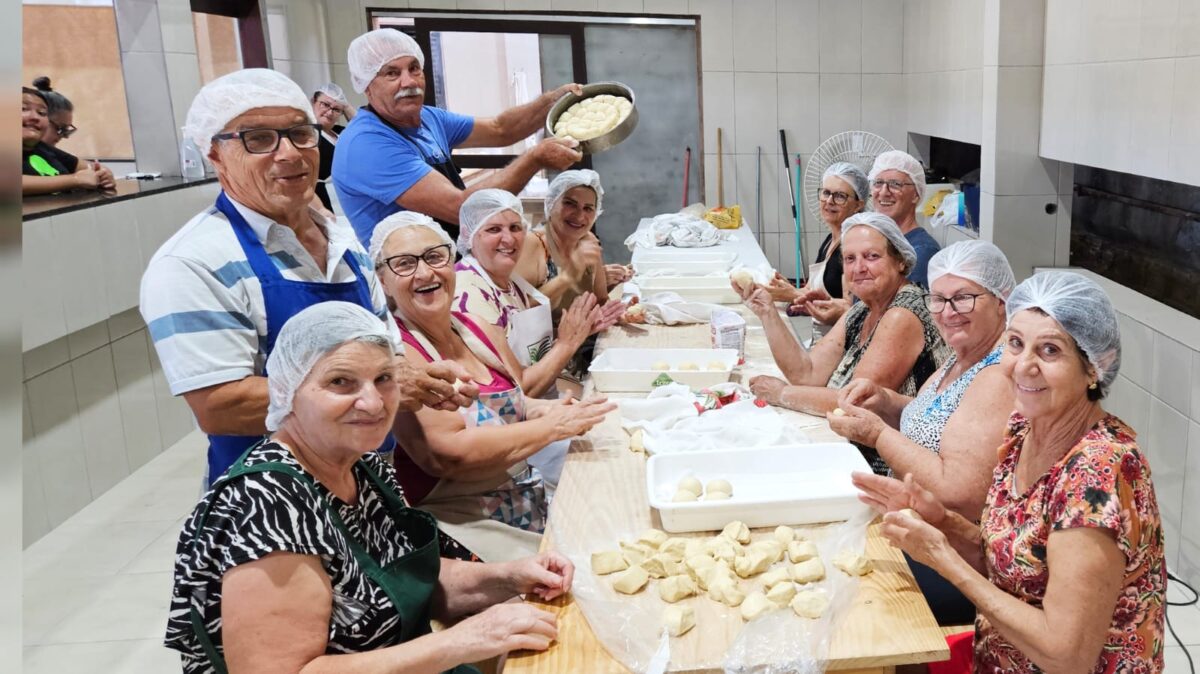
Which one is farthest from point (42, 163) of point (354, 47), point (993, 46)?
point (993, 46)

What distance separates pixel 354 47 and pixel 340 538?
2101 mm

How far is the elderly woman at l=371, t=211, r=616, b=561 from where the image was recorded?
2.31m

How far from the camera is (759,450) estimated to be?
6.95 ft

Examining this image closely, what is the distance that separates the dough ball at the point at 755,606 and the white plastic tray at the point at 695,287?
238 centimetres

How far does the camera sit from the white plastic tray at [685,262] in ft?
14.7

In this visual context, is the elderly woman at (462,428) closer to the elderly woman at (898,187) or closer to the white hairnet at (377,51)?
the white hairnet at (377,51)

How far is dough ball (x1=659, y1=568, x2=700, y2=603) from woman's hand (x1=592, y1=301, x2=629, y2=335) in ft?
5.56

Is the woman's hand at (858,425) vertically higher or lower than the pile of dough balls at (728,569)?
higher

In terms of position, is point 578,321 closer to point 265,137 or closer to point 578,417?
point 578,417

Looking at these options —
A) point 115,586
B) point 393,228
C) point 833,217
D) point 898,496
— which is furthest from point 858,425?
point 115,586

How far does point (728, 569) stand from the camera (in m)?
1.71

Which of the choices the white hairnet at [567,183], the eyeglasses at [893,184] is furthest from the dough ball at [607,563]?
the eyeglasses at [893,184]

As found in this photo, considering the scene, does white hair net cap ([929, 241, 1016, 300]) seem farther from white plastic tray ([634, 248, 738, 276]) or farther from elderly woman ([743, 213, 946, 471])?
white plastic tray ([634, 248, 738, 276])

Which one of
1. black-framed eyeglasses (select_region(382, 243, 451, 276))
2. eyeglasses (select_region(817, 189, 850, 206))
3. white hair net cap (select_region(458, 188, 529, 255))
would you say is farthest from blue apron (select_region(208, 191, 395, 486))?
eyeglasses (select_region(817, 189, 850, 206))
